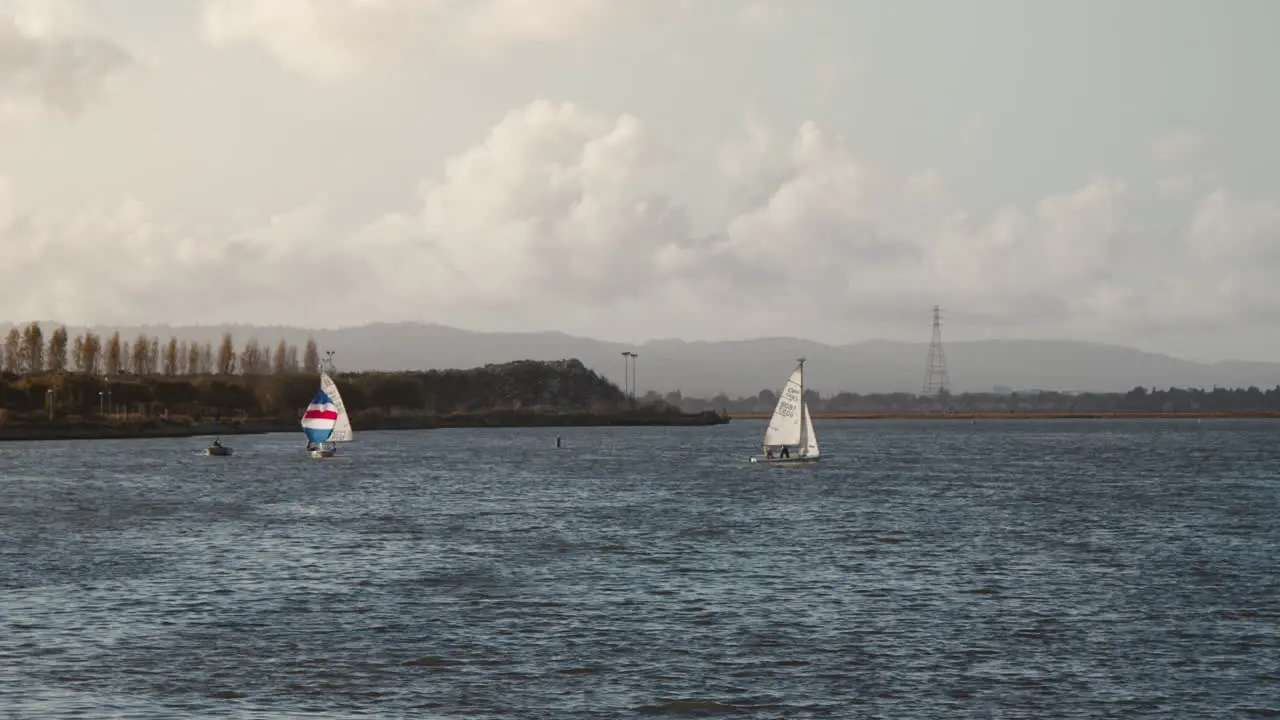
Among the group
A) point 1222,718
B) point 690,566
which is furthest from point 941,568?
point 1222,718

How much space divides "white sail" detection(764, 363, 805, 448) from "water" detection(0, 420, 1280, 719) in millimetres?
46201

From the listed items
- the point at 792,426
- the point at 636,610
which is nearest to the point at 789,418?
A: the point at 792,426

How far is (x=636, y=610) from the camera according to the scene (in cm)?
5156

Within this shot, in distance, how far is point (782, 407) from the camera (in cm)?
16075

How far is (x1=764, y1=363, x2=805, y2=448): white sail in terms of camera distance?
6127 inches

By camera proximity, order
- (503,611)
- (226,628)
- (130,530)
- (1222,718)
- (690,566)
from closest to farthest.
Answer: (1222,718)
(226,628)
(503,611)
(690,566)
(130,530)

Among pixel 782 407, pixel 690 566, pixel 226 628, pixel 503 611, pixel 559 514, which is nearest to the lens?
pixel 226 628

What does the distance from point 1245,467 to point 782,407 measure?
→ 227 ft

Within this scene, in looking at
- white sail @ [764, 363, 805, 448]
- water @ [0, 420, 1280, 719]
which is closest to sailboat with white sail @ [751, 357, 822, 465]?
white sail @ [764, 363, 805, 448]

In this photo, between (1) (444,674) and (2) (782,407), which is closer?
(1) (444,674)

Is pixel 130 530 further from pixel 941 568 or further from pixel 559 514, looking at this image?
pixel 941 568

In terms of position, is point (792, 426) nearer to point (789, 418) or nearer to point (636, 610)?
point (789, 418)

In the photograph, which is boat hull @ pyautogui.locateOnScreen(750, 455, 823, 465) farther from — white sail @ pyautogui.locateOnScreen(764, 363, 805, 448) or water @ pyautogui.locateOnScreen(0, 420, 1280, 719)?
water @ pyautogui.locateOnScreen(0, 420, 1280, 719)

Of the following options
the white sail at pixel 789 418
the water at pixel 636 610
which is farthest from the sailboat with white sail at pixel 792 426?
the water at pixel 636 610
